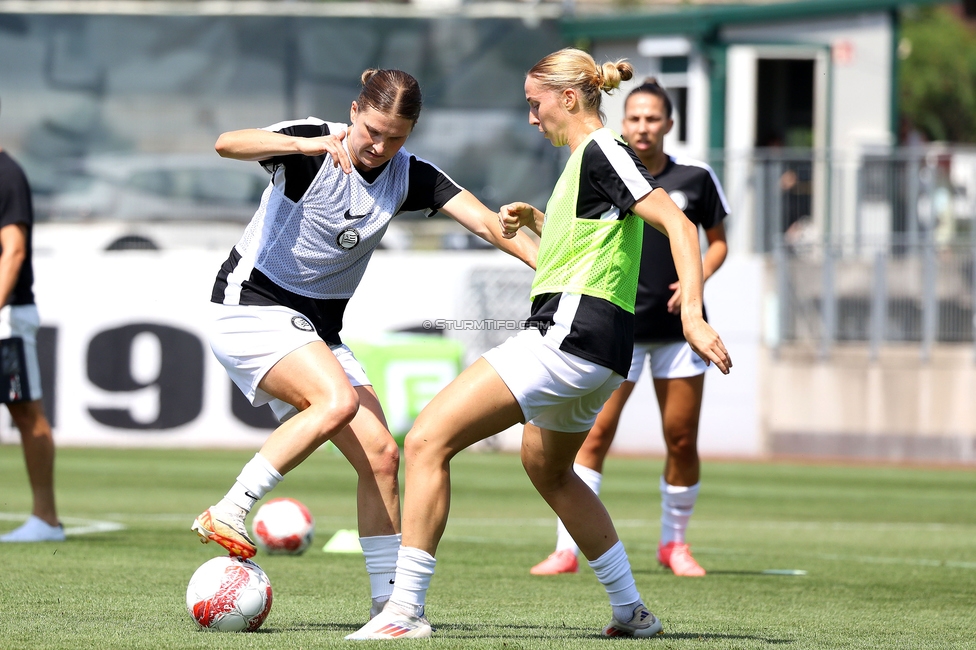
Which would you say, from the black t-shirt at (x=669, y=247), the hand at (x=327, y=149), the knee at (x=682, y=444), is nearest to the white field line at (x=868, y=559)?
the knee at (x=682, y=444)

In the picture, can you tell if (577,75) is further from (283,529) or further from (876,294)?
(876,294)

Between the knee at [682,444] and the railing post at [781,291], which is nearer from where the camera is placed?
the knee at [682,444]

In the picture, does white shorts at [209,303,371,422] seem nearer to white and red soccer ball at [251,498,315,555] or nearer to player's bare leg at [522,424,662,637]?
player's bare leg at [522,424,662,637]

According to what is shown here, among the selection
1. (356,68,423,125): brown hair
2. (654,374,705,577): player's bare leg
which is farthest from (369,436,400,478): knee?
(654,374,705,577): player's bare leg

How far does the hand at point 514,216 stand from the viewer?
18.4 ft

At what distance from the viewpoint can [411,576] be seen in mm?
5227

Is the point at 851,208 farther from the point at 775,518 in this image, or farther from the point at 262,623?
the point at 262,623

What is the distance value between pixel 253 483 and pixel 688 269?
5.63 ft

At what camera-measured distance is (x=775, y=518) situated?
11.5 meters

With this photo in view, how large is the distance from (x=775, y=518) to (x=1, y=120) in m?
14.4

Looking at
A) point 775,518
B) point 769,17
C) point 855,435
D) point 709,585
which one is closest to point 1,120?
point 769,17

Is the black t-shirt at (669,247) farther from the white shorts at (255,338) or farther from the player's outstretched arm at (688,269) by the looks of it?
the player's outstretched arm at (688,269)

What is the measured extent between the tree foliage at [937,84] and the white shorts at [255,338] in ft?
134

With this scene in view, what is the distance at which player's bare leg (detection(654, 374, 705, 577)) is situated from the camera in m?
8.00
